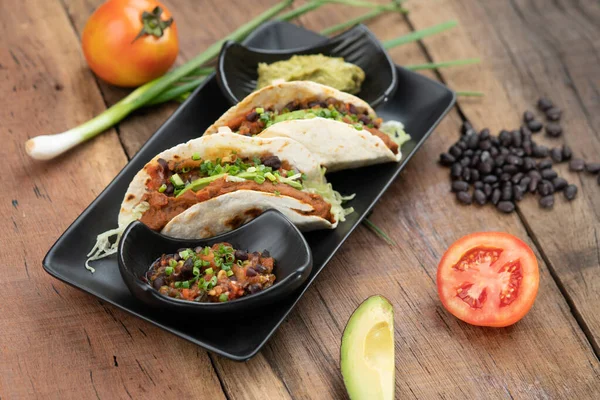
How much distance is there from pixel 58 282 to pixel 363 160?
83.6 inches

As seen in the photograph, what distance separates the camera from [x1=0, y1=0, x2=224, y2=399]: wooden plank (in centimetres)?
397

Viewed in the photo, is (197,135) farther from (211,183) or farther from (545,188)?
(545,188)

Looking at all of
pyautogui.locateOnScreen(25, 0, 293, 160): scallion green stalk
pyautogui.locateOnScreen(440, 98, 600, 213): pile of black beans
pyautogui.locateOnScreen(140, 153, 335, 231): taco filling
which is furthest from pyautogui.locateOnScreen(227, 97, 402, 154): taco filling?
pyautogui.locateOnScreen(25, 0, 293, 160): scallion green stalk

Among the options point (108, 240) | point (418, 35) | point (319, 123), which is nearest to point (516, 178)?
point (418, 35)

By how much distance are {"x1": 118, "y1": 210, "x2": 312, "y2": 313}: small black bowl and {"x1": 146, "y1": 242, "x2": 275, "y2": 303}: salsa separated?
6 centimetres

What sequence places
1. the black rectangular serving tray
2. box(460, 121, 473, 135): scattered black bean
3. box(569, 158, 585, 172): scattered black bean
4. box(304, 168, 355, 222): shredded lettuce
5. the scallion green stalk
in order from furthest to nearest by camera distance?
box(460, 121, 473, 135): scattered black bean, box(569, 158, 585, 172): scattered black bean, the scallion green stalk, box(304, 168, 355, 222): shredded lettuce, the black rectangular serving tray

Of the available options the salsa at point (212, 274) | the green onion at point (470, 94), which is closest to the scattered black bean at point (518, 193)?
the green onion at point (470, 94)

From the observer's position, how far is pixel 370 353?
3.88 metres

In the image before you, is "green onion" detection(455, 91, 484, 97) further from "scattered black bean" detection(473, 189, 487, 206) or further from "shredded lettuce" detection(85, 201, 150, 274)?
"shredded lettuce" detection(85, 201, 150, 274)

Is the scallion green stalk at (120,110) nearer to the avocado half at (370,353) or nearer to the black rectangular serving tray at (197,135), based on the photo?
the black rectangular serving tray at (197,135)

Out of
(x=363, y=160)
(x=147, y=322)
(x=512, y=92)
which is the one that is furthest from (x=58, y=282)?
(x=512, y=92)

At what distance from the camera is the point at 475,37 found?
6.44 metres

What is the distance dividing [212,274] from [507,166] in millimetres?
2575

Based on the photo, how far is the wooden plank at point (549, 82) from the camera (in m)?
4.86
